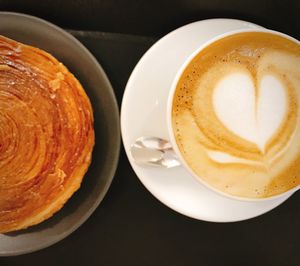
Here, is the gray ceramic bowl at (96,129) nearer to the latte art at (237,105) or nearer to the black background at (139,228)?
the black background at (139,228)

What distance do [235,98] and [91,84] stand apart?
36cm

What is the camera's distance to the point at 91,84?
3.63ft

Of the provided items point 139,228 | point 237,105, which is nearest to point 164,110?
point 237,105

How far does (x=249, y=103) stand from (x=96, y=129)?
0.38m

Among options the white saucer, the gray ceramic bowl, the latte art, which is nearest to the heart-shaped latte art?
the latte art

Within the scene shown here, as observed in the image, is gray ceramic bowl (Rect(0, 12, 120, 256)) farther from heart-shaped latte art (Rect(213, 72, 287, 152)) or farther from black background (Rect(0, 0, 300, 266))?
heart-shaped latte art (Rect(213, 72, 287, 152))

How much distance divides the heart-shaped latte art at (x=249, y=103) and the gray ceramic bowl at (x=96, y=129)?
0.96 feet

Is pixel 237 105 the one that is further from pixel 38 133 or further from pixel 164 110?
pixel 38 133

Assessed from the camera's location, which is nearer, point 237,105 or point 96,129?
point 237,105

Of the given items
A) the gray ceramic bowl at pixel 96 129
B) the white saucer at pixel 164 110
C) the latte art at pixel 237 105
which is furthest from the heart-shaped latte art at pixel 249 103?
the gray ceramic bowl at pixel 96 129

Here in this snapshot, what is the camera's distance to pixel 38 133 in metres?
1.06

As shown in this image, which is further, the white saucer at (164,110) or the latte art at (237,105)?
the white saucer at (164,110)

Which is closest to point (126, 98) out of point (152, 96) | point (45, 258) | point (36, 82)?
point (152, 96)

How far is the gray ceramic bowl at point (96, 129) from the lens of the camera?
109cm
